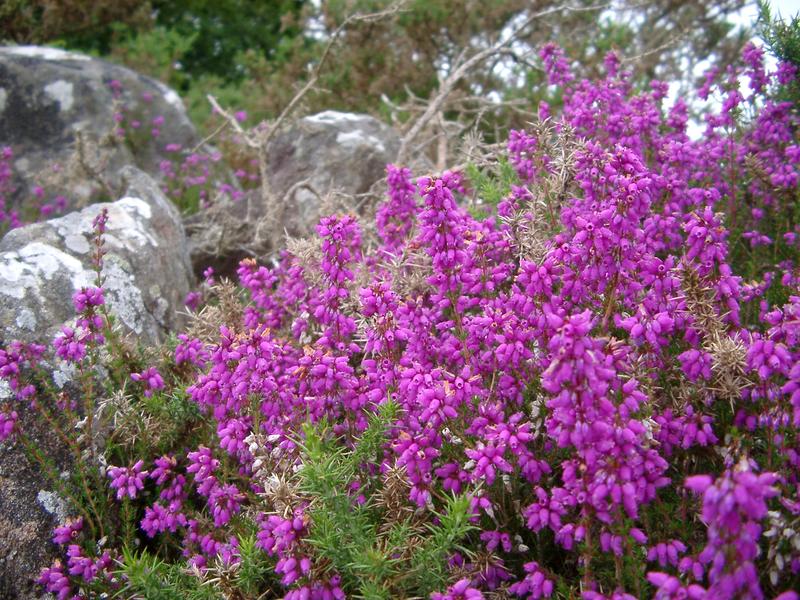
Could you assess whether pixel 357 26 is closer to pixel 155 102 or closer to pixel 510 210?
pixel 155 102

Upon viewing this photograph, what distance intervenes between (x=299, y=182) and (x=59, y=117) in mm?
3462

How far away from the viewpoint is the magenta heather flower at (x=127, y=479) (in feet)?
10.1

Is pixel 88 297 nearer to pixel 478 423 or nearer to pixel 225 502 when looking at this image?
pixel 225 502

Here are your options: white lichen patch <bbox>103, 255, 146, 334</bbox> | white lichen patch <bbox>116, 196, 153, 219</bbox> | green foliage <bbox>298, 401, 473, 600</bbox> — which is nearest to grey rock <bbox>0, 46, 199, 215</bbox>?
white lichen patch <bbox>116, 196, 153, 219</bbox>

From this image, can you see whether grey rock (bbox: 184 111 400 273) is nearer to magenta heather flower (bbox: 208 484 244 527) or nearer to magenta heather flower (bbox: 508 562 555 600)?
magenta heather flower (bbox: 208 484 244 527)

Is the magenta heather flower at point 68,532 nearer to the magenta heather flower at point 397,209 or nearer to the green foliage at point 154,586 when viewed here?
the green foliage at point 154,586

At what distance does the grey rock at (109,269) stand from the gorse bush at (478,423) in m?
0.38

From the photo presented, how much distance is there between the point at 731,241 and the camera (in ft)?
13.8

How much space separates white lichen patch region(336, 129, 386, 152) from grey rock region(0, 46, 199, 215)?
2.36 m

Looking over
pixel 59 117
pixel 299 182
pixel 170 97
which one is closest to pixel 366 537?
pixel 299 182

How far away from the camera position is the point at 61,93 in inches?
309

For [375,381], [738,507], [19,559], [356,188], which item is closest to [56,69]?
[356,188]

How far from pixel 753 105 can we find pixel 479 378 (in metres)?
3.13

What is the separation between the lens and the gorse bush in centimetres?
214
